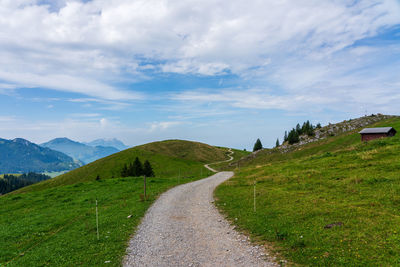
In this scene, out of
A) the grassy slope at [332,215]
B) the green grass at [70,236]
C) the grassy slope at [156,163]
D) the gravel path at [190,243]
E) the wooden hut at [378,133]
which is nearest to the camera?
the grassy slope at [332,215]

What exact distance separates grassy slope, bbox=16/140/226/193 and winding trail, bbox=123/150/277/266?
61436 mm

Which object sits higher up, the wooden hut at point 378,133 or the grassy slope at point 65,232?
the wooden hut at point 378,133

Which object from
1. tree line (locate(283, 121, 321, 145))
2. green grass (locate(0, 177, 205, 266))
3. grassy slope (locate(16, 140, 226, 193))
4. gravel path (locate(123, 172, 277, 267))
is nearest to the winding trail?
gravel path (locate(123, 172, 277, 267))

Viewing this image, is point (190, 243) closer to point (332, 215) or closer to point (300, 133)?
point (332, 215)

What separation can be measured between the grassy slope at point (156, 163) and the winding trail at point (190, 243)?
6144 centimetres

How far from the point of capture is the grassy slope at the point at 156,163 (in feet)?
347

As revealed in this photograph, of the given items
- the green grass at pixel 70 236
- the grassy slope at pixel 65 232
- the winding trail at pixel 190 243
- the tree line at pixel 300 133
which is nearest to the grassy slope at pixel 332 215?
the winding trail at pixel 190 243

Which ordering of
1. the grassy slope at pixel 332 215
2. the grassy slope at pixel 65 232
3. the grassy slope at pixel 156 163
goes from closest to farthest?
the grassy slope at pixel 332 215 < the grassy slope at pixel 65 232 < the grassy slope at pixel 156 163

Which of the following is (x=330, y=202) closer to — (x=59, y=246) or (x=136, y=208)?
(x=136, y=208)

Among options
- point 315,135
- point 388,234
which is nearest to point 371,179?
point 388,234

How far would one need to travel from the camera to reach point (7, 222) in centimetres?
2259

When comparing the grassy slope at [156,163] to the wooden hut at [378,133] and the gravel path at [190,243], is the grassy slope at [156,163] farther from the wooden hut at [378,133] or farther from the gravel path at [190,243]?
the gravel path at [190,243]

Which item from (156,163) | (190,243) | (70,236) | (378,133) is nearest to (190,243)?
(190,243)

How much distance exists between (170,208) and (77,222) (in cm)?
832
